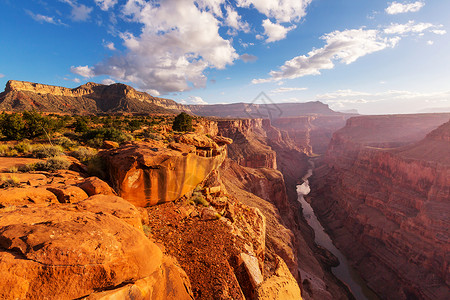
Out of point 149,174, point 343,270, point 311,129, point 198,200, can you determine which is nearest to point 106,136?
point 149,174

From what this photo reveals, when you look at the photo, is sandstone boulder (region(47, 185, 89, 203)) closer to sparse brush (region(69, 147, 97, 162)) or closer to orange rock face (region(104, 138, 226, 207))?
orange rock face (region(104, 138, 226, 207))

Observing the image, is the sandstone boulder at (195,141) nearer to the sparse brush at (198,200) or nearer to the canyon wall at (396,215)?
the sparse brush at (198,200)

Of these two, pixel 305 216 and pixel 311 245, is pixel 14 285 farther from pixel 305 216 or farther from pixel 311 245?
pixel 305 216

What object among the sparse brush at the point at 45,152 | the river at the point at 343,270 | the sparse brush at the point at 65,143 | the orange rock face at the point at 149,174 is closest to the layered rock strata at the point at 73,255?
the orange rock face at the point at 149,174

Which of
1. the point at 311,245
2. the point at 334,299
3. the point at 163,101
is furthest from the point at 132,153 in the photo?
the point at 163,101

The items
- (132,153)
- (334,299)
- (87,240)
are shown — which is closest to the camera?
(87,240)

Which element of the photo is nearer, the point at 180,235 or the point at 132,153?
the point at 180,235
